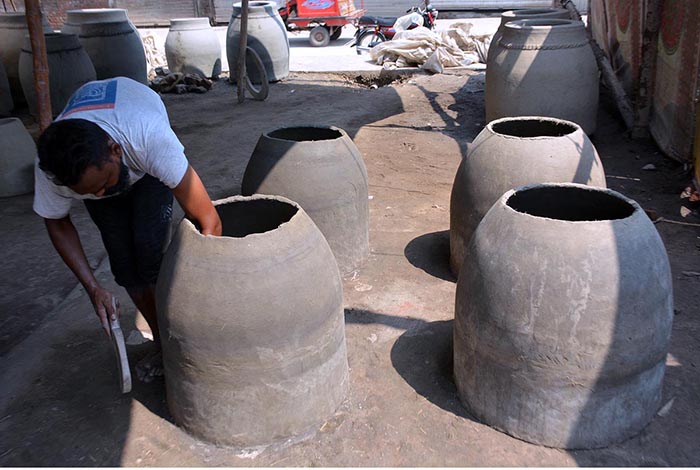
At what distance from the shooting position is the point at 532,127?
15.5 feet

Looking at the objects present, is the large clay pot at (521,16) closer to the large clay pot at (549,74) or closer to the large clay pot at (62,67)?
the large clay pot at (549,74)

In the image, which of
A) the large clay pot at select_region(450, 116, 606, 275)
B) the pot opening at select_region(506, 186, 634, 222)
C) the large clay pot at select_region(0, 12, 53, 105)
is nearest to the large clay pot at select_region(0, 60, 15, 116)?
the large clay pot at select_region(0, 12, 53, 105)

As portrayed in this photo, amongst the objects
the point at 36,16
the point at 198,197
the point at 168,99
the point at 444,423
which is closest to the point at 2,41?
the point at 168,99

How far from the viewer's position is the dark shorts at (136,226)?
304 cm

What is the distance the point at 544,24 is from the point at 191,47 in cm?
692

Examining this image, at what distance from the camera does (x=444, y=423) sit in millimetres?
2994

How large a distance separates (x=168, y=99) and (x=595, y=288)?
9618mm

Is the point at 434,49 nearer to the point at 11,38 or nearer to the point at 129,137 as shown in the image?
the point at 11,38

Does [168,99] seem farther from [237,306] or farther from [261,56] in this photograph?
[237,306]

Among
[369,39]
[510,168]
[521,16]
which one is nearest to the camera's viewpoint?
[510,168]

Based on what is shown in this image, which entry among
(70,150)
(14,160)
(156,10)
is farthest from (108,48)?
(156,10)

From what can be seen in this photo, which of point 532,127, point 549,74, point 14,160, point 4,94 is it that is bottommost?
point 14,160

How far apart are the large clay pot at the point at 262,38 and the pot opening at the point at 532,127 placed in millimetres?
7579

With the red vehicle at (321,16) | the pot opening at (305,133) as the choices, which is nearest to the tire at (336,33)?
the red vehicle at (321,16)
